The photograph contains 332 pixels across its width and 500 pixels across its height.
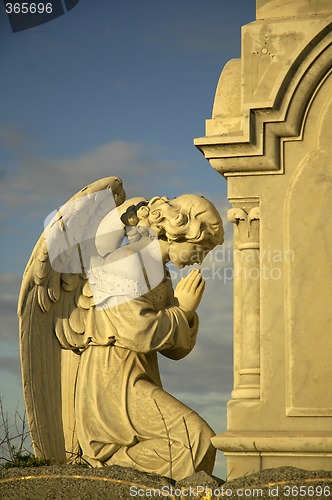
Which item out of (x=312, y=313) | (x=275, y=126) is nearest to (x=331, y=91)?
(x=275, y=126)

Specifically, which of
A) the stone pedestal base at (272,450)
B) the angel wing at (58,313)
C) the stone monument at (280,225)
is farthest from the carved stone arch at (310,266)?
the angel wing at (58,313)

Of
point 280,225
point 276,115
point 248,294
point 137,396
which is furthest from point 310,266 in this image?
point 137,396

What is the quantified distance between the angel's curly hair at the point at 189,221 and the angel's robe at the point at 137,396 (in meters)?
0.43

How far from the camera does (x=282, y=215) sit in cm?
809

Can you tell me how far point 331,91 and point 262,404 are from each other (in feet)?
8.10

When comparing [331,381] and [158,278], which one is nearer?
[331,381]

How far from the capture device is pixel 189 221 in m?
8.81

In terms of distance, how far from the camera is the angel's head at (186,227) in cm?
880

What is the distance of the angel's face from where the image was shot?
29.1 ft

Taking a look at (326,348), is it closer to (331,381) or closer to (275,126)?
(331,381)

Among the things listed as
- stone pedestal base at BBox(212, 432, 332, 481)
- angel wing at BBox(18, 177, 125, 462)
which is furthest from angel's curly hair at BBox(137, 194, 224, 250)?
stone pedestal base at BBox(212, 432, 332, 481)

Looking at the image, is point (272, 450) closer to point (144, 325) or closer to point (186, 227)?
point (144, 325)

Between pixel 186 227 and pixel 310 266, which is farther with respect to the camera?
pixel 186 227

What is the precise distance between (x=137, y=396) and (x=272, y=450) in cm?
135
